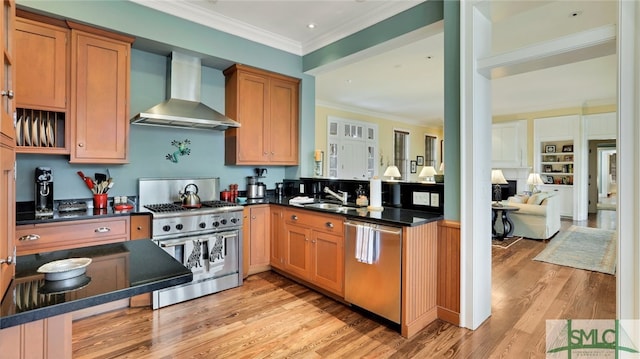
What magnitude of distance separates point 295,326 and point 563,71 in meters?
5.93

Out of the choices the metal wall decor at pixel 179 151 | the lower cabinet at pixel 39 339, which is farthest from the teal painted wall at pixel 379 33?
the lower cabinet at pixel 39 339

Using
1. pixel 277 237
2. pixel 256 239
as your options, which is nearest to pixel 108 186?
pixel 256 239

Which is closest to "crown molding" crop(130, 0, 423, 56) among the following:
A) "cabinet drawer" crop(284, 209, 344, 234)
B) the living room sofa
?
"cabinet drawer" crop(284, 209, 344, 234)

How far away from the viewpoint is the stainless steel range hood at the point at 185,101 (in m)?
3.16

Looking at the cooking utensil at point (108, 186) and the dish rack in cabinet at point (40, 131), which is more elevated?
the dish rack in cabinet at point (40, 131)

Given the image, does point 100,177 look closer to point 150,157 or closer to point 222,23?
point 150,157

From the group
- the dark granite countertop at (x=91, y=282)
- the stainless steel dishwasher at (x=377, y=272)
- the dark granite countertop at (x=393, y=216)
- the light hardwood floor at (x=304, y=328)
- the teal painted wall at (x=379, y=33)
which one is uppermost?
the teal painted wall at (x=379, y=33)

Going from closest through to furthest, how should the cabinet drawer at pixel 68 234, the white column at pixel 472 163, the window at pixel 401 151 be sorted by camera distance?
1. the cabinet drawer at pixel 68 234
2. the white column at pixel 472 163
3. the window at pixel 401 151

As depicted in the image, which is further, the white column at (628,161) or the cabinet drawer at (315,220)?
the cabinet drawer at (315,220)

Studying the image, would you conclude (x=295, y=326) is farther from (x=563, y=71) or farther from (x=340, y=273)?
(x=563, y=71)

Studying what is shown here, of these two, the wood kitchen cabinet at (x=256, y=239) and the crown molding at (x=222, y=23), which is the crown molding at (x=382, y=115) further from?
the wood kitchen cabinet at (x=256, y=239)

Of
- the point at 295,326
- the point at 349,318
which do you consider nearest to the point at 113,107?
the point at 295,326

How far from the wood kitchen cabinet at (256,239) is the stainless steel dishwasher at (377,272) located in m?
1.30

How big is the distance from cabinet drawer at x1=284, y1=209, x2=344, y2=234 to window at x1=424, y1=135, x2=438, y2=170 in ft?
27.2
